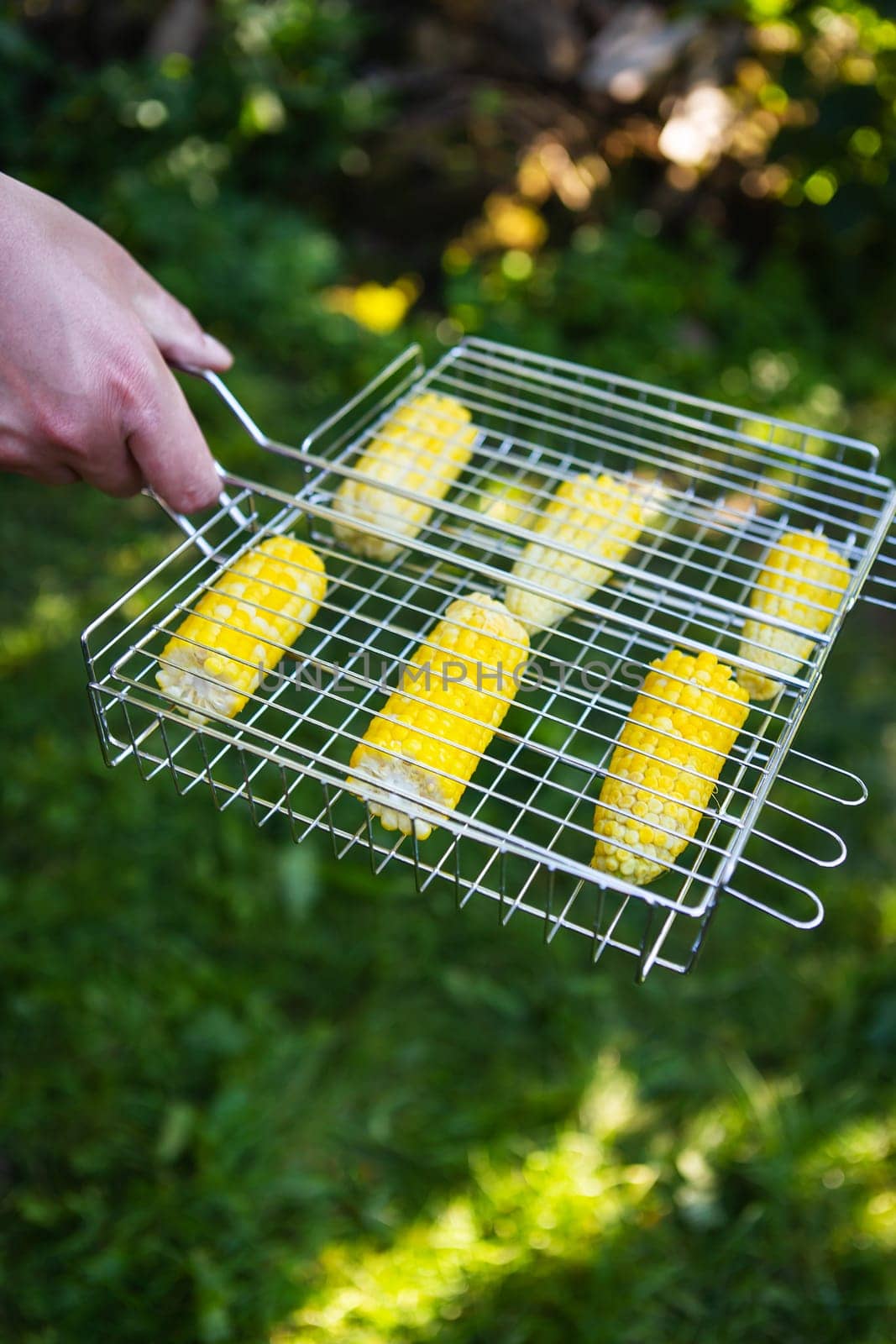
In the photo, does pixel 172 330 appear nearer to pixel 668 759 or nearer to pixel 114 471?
pixel 114 471

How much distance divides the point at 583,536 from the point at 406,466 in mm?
327

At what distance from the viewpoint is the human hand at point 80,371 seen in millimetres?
1422

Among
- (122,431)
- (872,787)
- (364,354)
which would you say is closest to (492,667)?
(122,431)

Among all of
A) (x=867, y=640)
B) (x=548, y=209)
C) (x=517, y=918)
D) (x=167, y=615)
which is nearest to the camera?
(x=167, y=615)

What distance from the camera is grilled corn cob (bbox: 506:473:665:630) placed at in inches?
74.1

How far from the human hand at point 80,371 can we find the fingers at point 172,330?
0.13 feet

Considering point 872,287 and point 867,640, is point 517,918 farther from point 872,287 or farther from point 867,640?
point 872,287

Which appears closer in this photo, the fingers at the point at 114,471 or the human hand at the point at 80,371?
the human hand at the point at 80,371

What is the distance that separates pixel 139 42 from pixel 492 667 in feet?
12.8

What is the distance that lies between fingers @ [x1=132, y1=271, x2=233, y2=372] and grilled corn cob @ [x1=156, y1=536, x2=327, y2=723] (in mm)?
294

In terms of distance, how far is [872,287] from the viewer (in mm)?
4633

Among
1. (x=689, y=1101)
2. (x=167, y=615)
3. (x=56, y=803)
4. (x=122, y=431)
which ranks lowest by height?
(x=689, y=1101)

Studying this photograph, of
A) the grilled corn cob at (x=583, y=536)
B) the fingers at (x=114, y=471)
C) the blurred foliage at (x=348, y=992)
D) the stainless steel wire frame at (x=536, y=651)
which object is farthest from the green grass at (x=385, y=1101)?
the fingers at (x=114, y=471)

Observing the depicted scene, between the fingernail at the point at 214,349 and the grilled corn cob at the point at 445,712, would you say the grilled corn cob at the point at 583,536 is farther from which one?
the fingernail at the point at 214,349
